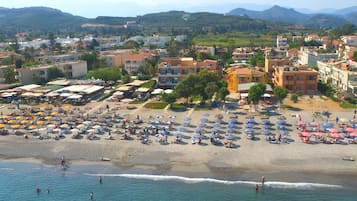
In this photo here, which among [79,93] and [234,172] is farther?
[79,93]

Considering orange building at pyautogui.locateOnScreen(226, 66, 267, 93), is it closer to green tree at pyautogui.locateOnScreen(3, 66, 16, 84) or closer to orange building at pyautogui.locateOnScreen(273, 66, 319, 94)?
orange building at pyautogui.locateOnScreen(273, 66, 319, 94)

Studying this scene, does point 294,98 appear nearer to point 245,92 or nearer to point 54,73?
point 245,92

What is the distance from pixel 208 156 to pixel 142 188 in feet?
21.3

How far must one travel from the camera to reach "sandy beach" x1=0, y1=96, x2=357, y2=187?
2580 cm

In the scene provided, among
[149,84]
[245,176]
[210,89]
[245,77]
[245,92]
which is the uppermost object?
[245,77]

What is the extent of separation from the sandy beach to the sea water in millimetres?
1137

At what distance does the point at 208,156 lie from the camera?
2847cm

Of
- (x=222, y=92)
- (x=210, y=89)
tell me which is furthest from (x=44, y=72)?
(x=222, y=92)

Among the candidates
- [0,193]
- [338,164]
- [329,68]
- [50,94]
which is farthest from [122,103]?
[329,68]

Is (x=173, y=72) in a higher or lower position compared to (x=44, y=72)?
higher

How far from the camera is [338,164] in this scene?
26516mm

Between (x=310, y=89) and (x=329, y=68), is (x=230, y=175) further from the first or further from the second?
(x=329, y=68)

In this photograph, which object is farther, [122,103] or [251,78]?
[251,78]

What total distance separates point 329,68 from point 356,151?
3012 cm
